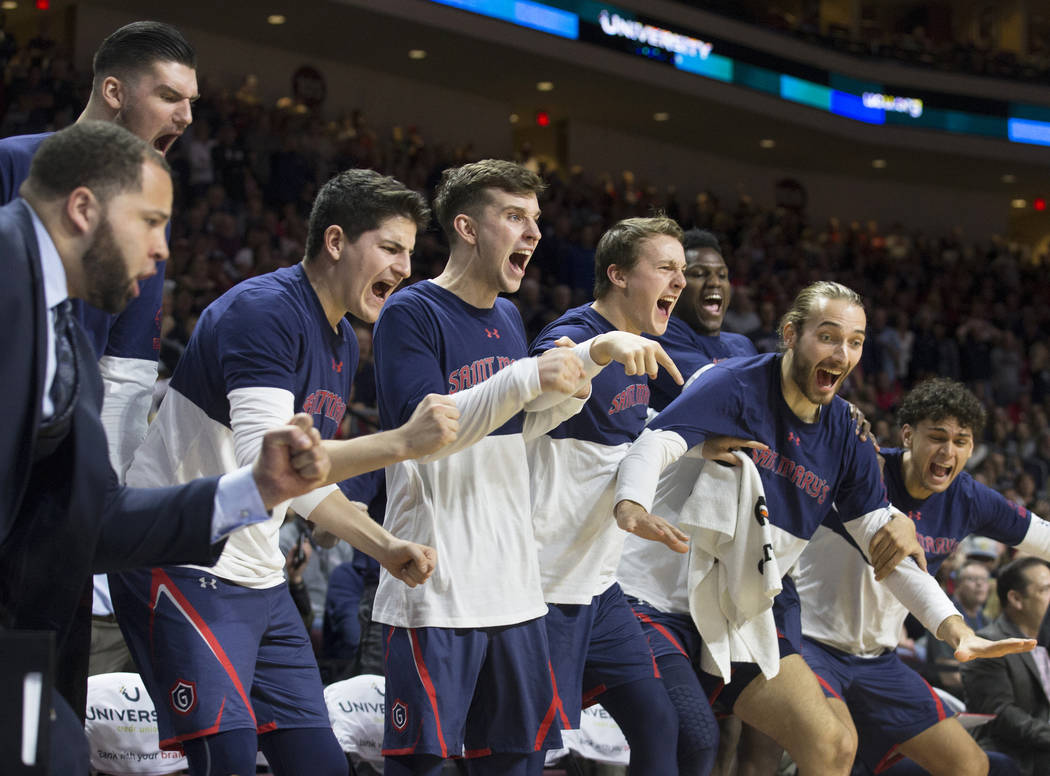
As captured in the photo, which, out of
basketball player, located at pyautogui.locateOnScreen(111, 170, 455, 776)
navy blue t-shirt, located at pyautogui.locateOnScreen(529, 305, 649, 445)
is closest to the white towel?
navy blue t-shirt, located at pyautogui.locateOnScreen(529, 305, 649, 445)

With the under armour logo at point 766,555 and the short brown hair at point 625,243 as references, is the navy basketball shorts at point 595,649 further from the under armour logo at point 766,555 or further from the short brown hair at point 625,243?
the short brown hair at point 625,243

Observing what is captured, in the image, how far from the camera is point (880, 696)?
4707mm

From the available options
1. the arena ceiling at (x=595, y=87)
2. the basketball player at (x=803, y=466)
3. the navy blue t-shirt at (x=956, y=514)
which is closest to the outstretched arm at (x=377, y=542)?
the basketball player at (x=803, y=466)

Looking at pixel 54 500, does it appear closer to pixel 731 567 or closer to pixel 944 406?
pixel 731 567

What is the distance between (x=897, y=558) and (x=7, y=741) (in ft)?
10.3

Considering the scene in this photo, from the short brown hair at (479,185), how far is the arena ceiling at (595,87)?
11991 millimetres

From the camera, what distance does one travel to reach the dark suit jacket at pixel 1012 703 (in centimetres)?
584

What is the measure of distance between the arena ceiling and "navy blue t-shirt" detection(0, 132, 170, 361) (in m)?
12.4

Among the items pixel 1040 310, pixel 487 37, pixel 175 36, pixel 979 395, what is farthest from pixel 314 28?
pixel 175 36

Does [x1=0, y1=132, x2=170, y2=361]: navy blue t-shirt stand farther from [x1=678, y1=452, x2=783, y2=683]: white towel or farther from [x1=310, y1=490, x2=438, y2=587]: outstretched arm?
[x1=678, y1=452, x2=783, y2=683]: white towel

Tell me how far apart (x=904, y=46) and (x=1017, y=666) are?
1829cm

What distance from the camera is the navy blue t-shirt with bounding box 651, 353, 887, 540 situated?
4156mm

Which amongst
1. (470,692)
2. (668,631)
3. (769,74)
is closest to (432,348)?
(470,692)

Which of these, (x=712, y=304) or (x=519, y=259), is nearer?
(x=519, y=259)
